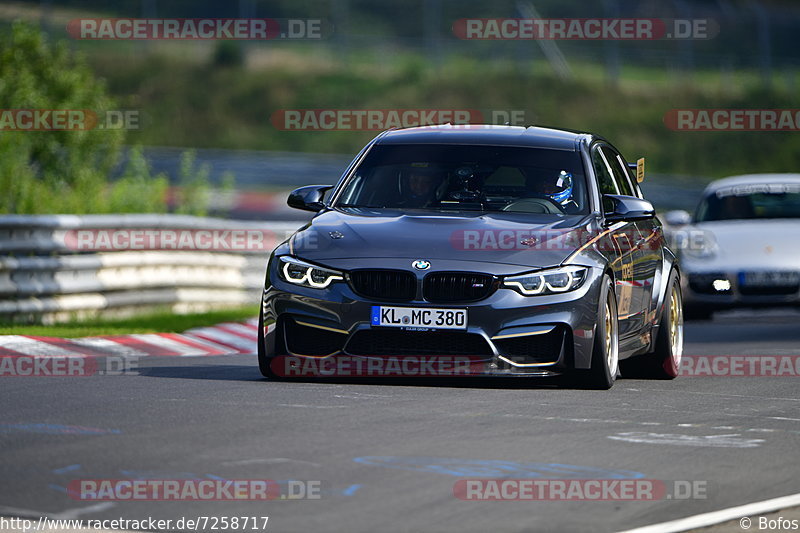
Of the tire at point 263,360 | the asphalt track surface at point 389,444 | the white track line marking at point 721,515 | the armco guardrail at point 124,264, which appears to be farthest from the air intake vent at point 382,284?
the armco guardrail at point 124,264

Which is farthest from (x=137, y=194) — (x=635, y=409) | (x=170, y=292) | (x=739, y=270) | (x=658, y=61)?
(x=658, y=61)

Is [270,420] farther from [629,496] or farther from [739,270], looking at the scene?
[739,270]

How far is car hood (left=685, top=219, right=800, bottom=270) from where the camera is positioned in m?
17.2

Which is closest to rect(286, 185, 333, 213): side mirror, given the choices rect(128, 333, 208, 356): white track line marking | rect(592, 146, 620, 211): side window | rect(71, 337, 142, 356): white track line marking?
rect(592, 146, 620, 211): side window

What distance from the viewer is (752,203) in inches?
728

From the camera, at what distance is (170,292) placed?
17.9m

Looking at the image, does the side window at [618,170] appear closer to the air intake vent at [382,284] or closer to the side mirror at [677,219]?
the air intake vent at [382,284]

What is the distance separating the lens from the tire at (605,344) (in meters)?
9.34

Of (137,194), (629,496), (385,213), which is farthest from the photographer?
(137,194)

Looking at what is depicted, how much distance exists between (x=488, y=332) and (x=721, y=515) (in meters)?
3.16

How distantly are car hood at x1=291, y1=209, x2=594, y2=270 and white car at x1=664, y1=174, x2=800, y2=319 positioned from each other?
7878 millimetres

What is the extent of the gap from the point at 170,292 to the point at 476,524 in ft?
41.1

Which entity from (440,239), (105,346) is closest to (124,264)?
(105,346)

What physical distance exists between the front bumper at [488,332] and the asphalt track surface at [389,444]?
0.20 metres
